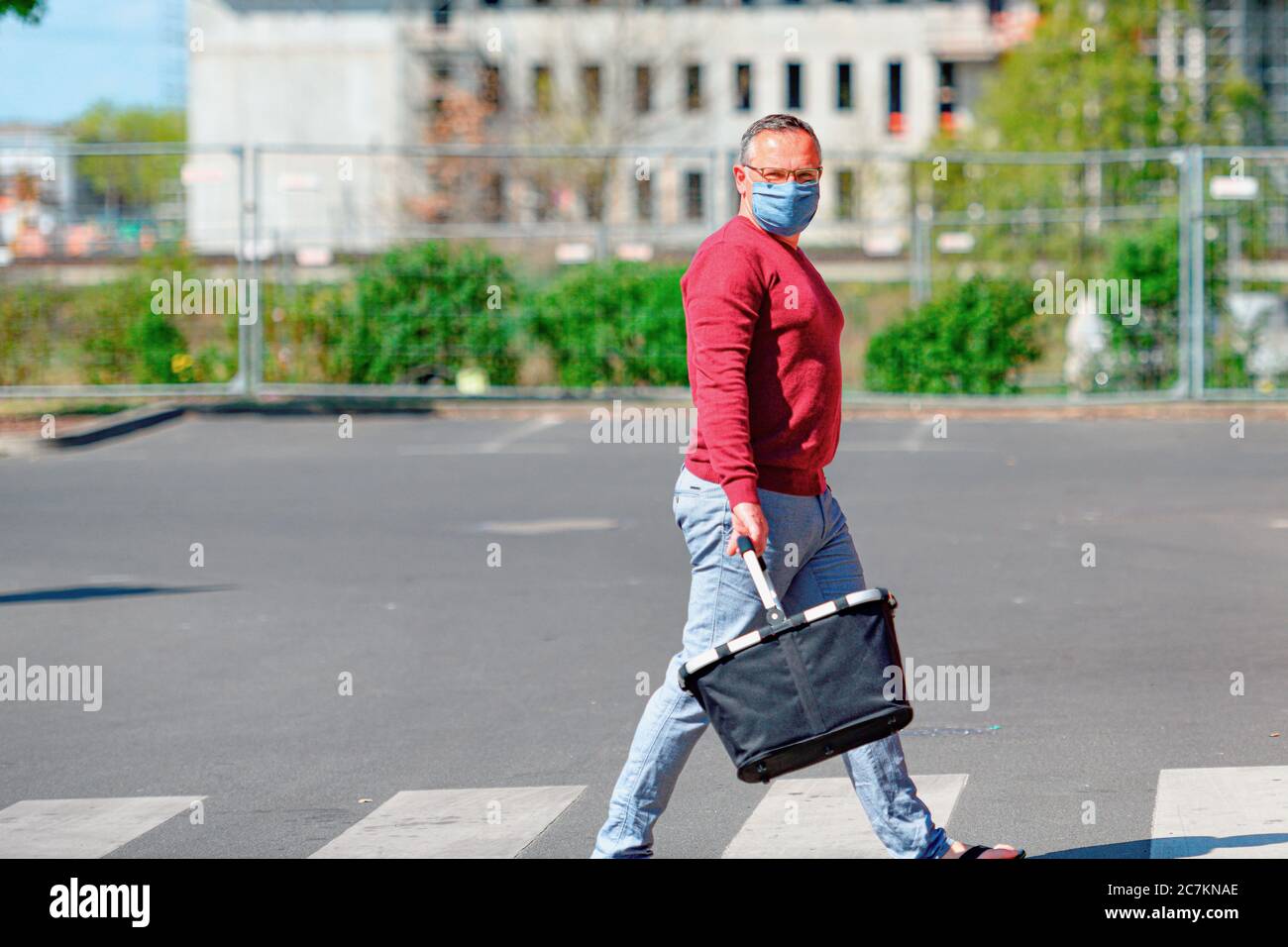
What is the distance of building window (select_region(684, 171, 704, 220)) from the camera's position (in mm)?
53312

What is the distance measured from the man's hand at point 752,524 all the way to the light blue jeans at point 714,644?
11 centimetres

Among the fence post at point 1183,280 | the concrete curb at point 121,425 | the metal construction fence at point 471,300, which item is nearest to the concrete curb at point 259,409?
the concrete curb at point 121,425

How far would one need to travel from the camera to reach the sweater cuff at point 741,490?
4883 millimetres

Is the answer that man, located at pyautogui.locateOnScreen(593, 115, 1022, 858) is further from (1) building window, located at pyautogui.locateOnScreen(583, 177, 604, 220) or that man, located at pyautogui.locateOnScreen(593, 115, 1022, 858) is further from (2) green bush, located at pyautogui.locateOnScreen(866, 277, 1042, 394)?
(1) building window, located at pyautogui.locateOnScreen(583, 177, 604, 220)

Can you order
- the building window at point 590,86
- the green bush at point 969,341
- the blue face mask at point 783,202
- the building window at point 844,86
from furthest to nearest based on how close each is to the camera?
the building window at point 844,86
the building window at point 590,86
the green bush at point 969,341
the blue face mask at point 783,202

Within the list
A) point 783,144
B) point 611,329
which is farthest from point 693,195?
point 783,144

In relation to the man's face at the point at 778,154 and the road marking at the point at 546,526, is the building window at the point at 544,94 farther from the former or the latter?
the man's face at the point at 778,154

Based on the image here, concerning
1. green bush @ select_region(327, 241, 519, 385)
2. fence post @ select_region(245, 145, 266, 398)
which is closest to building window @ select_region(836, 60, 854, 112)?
green bush @ select_region(327, 241, 519, 385)

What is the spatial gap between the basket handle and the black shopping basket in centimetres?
8

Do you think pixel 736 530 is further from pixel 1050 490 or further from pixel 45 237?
pixel 45 237

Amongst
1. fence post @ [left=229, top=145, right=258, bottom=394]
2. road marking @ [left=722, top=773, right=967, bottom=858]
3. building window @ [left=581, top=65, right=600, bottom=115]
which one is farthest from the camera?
building window @ [left=581, top=65, right=600, bottom=115]

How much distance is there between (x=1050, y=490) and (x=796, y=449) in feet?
32.9

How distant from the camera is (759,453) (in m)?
5.03
